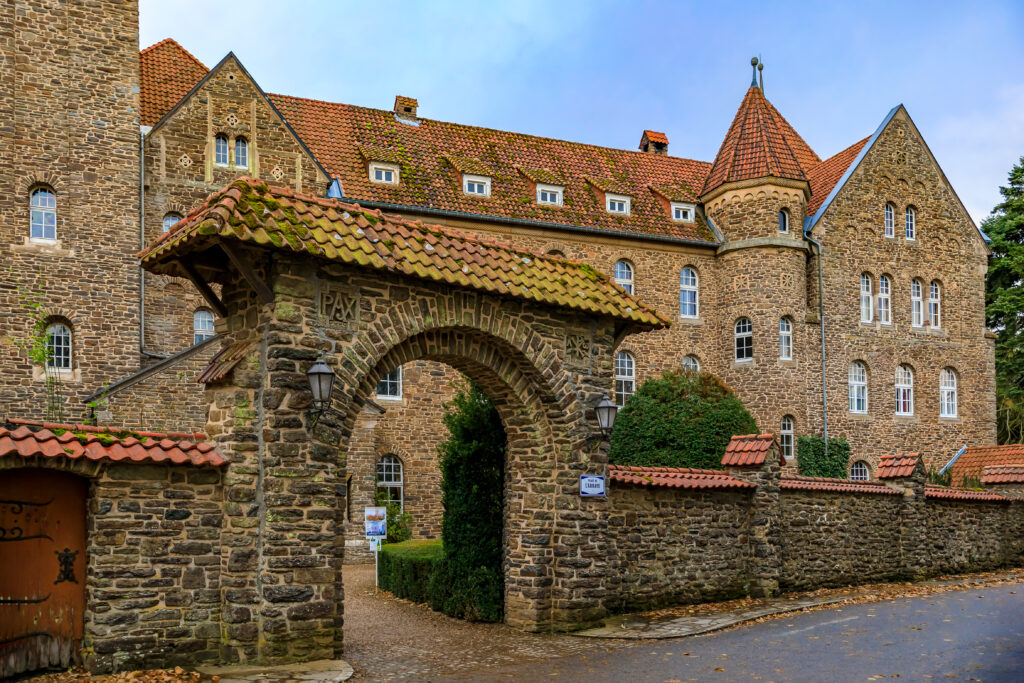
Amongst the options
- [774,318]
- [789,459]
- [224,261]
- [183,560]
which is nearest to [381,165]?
[774,318]

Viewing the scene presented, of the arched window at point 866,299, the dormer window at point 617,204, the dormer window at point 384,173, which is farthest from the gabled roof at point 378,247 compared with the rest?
the arched window at point 866,299

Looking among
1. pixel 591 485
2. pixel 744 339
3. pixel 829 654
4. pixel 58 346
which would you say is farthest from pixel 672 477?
pixel 744 339

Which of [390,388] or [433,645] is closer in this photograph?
[433,645]

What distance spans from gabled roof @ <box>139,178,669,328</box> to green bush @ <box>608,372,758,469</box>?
8.55 metres

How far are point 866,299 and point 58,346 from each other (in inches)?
1004

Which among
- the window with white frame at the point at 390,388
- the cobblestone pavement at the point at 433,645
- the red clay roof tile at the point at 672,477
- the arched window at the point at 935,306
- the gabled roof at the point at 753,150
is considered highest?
the gabled roof at the point at 753,150

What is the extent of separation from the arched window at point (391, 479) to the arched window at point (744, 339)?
12.0 m

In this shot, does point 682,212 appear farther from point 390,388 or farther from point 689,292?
point 390,388

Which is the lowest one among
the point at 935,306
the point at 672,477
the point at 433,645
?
the point at 433,645

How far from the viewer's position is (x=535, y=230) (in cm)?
2869

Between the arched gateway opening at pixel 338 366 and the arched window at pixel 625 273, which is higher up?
the arched window at pixel 625 273

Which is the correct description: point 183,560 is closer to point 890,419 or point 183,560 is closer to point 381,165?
point 381,165

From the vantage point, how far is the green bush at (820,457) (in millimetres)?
29172

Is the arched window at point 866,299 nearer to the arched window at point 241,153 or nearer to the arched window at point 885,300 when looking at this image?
the arched window at point 885,300
